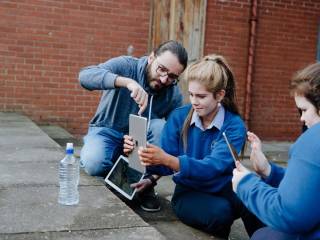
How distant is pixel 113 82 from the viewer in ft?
11.1

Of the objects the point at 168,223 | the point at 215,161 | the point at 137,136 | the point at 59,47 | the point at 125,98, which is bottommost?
the point at 168,223

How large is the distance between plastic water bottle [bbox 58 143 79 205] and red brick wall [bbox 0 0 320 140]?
4.09 meters

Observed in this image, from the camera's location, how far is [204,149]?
304 centimetres

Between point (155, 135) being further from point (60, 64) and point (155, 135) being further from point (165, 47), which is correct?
point (60, 64)

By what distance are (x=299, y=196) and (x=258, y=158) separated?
82cm

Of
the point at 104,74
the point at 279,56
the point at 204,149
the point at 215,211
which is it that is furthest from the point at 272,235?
the point at 279,56

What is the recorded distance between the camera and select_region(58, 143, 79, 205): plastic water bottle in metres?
2.70

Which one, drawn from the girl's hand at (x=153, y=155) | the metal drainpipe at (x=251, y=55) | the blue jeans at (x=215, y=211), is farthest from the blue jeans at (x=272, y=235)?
the metal drainpipe at (x=251, y=55)

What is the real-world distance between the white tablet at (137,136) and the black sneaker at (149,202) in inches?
19.1

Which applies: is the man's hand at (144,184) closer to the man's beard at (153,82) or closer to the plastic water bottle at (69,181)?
the plastic water bottle at (69,181)

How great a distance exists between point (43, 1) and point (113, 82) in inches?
152

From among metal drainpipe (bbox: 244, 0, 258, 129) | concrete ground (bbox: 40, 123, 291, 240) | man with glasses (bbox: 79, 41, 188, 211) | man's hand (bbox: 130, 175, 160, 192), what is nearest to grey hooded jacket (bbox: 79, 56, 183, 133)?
man with glasses (bbox: 79, 41, 188, 211)

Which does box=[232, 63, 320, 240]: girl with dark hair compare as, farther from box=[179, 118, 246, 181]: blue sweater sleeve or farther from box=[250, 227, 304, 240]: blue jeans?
box=[179, 118, 246, 181]: blue sweater sleeve

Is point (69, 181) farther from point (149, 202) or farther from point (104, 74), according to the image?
point (104, 74)
